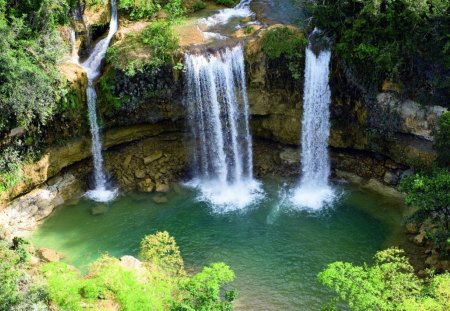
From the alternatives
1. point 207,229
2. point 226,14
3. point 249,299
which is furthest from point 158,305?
point 226,14

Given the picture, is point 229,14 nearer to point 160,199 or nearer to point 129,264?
point 160,199

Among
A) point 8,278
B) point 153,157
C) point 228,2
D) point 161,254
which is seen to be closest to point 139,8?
point 228,2

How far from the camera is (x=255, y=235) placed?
864 inches

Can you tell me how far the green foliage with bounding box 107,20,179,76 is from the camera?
2292 centimetres

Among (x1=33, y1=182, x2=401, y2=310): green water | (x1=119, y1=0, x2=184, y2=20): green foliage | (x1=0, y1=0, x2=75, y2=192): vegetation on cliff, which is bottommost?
(x1=33, y1=182, x2=401, y2=310): green water

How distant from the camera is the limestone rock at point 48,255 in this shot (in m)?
20.3

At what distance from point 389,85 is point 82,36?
14.6m

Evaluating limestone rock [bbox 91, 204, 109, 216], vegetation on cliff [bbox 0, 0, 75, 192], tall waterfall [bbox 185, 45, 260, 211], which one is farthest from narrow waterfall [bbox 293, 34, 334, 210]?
vegetation on cliff [bbox 0, 0, 75, 192]

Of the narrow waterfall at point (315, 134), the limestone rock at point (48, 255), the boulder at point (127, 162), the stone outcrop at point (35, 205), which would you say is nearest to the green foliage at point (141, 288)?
the limestone rock at point (48, 255)

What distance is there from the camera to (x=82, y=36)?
24.4 metres

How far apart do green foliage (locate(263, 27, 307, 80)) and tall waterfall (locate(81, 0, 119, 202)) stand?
25.8ft

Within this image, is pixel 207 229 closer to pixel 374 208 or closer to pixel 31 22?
pixel 374 208

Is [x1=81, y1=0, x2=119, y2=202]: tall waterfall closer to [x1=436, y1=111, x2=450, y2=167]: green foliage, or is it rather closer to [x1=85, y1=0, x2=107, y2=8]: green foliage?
[x1=85, y1=0, x2=107, y2=8]: green foliage

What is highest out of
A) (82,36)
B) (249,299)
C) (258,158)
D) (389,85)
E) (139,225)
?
(82,36)
